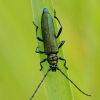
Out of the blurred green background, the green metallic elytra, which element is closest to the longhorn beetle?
the green metallic elytra

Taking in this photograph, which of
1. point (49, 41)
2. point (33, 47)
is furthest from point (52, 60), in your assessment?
point (33, 47)

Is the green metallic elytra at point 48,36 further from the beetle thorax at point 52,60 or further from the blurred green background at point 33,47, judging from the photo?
the blurred green background at point 33,47

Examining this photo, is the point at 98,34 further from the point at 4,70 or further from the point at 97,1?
the point at 4,70

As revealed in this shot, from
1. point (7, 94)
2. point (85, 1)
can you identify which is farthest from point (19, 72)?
point (85, 1)

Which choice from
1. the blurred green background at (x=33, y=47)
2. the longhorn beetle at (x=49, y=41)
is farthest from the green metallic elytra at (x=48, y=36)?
the blurred green background at (x=33, y=47)

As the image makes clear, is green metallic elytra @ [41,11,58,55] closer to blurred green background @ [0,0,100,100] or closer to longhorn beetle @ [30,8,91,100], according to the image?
longhorn beetle @ [30,8,91,100]

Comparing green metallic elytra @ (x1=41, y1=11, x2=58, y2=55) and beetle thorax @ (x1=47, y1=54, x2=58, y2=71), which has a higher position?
green metallic elytra @ (x1=41, y1=11, x2=58, y2=55)
